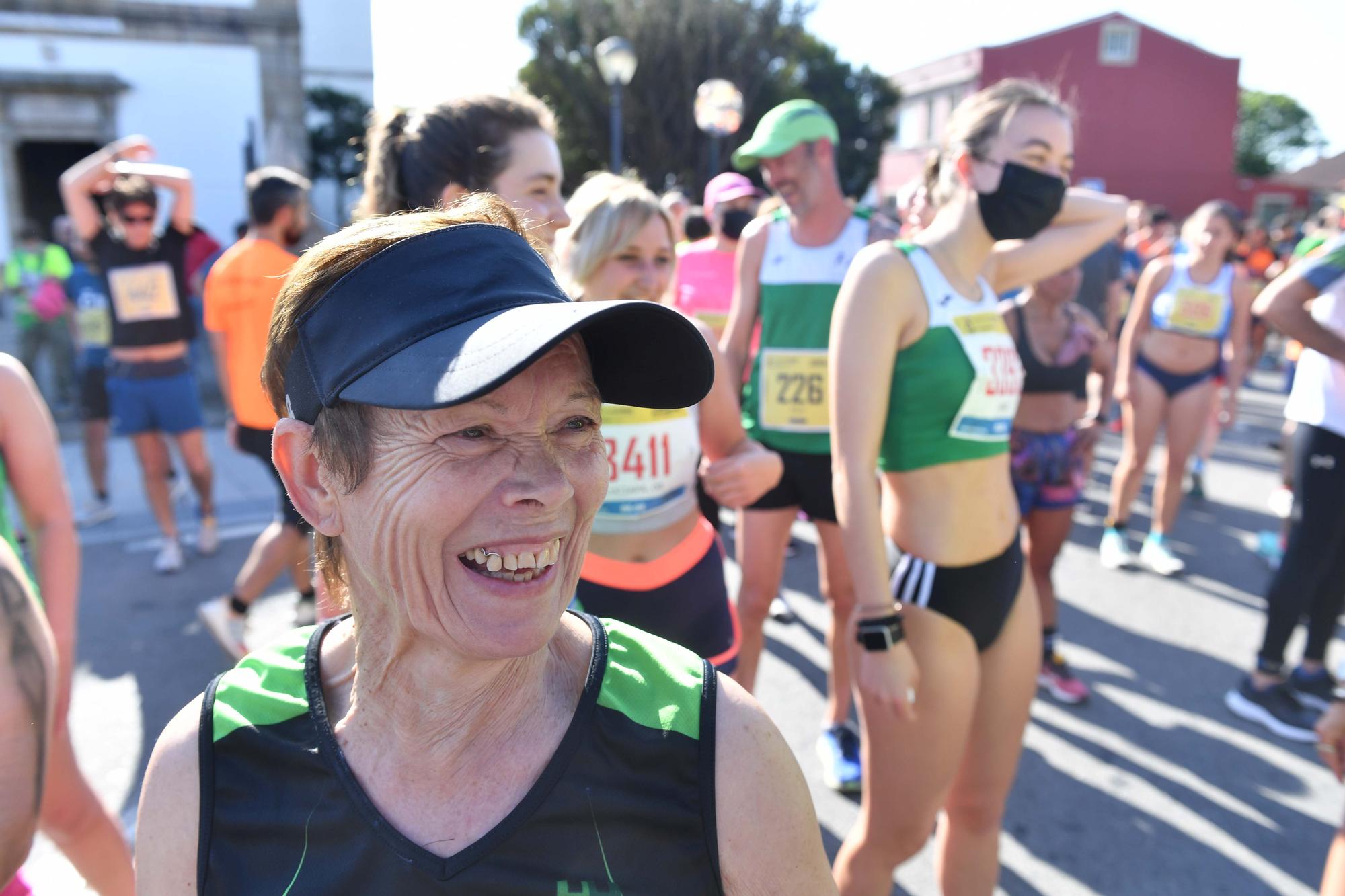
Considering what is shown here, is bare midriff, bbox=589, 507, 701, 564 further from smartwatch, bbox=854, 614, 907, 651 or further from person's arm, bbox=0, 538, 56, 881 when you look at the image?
person's arm, bbox=0, 538, 56, 881

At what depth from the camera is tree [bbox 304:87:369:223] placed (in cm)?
2552

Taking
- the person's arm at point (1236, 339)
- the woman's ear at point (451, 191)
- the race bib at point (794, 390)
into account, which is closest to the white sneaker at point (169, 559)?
the race bib at point (794, 390)

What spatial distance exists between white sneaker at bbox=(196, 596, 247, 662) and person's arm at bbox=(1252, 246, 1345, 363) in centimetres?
431

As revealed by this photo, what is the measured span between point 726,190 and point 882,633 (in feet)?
14.6

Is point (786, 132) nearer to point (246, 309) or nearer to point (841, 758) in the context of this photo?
point (841, 758)

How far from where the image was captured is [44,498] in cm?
193

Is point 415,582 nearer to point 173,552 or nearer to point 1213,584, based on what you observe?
point 173,552

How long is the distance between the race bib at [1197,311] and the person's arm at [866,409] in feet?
14.2

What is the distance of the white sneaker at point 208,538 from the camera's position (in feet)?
19.1

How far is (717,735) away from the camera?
1.11 meters

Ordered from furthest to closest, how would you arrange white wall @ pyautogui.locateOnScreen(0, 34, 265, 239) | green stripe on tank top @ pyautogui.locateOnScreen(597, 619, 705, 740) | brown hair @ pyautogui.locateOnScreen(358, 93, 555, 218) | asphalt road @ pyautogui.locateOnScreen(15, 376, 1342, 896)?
1. white wall @ pyautogui.locateOnScreen(0, 34, 265, 239)
2. asphalt road @ pyautogui.locateOnScreen(15, 376, 1342, 896)
3. brown hair @ pyautogui.locateOnScreen(358, 93, 555, 218)
4. green stripe on tank top @ pyautogui.locateOnScreen(597, 619, 705, 740)

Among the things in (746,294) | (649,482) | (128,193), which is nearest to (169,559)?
(128,193)

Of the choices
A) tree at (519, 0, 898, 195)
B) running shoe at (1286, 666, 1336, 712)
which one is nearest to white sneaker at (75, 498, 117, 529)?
running shoe at (1286, 666, 1336, 712)

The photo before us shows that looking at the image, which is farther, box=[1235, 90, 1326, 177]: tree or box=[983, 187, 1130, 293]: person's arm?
box=[1235, 90, 1326, 177]: tree
